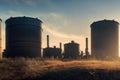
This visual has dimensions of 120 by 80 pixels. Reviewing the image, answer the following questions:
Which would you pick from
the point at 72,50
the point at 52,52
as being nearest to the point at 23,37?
the point at 52,52

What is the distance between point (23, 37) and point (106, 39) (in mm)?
12687

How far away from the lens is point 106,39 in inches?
1300

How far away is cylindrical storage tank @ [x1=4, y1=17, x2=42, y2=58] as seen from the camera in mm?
28114

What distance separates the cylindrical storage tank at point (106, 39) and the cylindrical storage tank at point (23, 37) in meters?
9.53

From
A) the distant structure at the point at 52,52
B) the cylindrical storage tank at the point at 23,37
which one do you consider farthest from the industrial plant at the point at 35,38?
the distant structure at the point at 52,52

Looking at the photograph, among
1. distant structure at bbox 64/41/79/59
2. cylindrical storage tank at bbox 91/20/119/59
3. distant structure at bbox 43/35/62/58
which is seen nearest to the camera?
cylindrical storage tank at bbox 91/20/119/59

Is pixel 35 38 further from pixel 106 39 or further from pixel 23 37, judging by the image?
pixel 106 39

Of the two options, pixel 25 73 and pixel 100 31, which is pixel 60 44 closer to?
pixel 100 31

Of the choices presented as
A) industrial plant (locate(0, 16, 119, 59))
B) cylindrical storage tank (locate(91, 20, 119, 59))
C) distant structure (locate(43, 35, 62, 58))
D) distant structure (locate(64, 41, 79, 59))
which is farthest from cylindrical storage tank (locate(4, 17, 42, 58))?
distant structure (locate(64, 41, 79, 59))

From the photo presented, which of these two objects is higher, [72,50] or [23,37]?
[23,37]

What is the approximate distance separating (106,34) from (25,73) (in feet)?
65.7

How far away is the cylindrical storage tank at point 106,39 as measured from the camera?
33.1 m

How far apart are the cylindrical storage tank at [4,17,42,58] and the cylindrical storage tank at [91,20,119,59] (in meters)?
9.53

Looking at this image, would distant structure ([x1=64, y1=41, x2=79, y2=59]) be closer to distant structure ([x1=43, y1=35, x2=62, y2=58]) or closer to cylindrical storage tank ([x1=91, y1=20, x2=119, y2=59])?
distant structure ([x1=43, y1=35, x2=62, y2=58])
